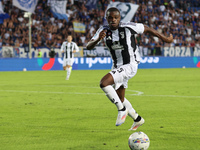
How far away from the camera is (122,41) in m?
6.67

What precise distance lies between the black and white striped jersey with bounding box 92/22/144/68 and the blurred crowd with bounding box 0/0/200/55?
77.4ft

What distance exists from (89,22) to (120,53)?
29.0 metres

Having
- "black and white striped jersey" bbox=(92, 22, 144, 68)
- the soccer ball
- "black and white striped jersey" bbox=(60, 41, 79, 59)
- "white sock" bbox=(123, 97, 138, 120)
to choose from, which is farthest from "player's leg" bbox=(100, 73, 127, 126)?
"black and white striped jersey" bbox=(60, 41, 79, 59)

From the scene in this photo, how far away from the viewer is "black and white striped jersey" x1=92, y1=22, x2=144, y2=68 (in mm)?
6648

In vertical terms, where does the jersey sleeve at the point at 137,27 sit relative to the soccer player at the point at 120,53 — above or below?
above

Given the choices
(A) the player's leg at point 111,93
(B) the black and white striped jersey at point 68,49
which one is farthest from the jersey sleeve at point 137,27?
(B) the black and white striped jersey at point 68,49

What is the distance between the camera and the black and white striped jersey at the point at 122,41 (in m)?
6.65

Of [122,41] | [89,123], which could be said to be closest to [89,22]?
[89,123]

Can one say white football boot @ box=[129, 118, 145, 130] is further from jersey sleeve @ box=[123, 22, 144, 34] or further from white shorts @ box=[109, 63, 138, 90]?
jersey sleeve @ box=[123, 22, 144, 34]

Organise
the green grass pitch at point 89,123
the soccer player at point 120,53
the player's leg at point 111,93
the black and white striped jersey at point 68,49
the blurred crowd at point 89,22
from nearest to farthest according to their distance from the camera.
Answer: the green grass pitch at point 89,123, the player's leg at point 111,93, the soccer player at point 120,53, the black and white striped jersey at point 68,49, the blurred crowd at point 89,22

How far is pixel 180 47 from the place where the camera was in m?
34.3

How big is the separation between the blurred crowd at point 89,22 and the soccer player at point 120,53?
23.6 metres

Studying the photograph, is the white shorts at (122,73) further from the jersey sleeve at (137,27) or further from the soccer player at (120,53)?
the jersey sleeve at (137,27)

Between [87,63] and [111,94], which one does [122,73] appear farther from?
[87,63]
